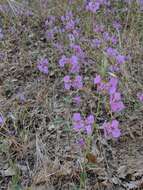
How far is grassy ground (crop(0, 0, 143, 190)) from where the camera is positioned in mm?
2426

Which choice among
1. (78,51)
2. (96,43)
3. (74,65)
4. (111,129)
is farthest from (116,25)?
(111,129)

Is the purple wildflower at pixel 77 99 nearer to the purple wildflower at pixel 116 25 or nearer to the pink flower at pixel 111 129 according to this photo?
the pink flower at pixel 111 129

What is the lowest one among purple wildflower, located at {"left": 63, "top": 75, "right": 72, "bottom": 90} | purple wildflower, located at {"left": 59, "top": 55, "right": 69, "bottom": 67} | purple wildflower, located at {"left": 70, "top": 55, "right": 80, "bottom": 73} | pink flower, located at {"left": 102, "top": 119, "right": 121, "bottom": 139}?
pink flower, located at {"left": 102, "top": 119, "right": 121, "bottom": 139}

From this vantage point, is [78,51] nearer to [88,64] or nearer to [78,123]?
[88,64]

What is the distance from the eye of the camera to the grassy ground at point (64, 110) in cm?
243

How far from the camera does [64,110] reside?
2.96 meters

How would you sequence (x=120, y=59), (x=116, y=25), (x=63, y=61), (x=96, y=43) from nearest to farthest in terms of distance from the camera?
(x=120, y=59) < (x=63, y=61) < (x=96, y=43) < (x=116, y=25)

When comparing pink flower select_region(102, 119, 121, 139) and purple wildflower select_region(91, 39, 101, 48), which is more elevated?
purple wildflower select_region(91, 39, 101, 48)

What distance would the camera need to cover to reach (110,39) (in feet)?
11.6

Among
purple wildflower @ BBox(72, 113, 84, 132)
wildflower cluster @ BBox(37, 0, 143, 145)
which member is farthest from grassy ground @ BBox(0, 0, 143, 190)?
purple wildflower @ BBox(72, 113, 84, 132)

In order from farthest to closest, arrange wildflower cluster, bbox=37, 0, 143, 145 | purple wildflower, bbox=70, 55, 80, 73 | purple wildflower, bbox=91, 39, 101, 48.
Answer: purple wildflower, bbox=91, 39, 101, 48
purple wildflower, bbox=70, 55, 80, 73
wildflower cluster, bbox=37, 0, 143, 145

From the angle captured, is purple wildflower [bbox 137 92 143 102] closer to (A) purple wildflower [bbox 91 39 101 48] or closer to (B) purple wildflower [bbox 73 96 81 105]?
(B) purple wildflower [bbox 73 96 81 105]

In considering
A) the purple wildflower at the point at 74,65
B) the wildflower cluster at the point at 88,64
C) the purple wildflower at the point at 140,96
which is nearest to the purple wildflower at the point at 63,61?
the wildflower cluster at the point at 88,64

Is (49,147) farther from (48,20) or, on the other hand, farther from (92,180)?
(48,20)
